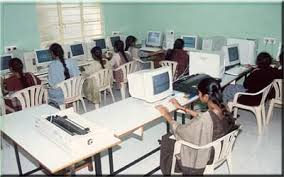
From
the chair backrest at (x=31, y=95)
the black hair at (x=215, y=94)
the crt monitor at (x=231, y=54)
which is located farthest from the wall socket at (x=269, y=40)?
the chair backrest at (x=31, y=95)

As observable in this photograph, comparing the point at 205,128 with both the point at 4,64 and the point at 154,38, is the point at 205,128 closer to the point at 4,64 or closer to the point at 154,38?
the point at 4,64

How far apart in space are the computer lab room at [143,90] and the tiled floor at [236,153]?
11mm

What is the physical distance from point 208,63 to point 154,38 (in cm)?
259

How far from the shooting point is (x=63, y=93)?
3742 millimetres

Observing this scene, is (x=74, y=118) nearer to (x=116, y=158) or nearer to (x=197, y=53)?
(x=116, y=158)

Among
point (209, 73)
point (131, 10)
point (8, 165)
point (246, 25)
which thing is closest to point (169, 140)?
point (209, 73)

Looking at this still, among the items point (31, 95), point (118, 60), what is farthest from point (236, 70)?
point (31, 95)

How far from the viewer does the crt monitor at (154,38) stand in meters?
5.96

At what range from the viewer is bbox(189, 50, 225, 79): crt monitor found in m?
3.55

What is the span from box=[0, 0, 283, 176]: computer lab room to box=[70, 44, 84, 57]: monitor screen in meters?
0.02

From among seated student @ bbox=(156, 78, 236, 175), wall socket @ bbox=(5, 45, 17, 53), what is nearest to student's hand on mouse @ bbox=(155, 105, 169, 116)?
seated student @ bbox=(156, 78, 236, 175)

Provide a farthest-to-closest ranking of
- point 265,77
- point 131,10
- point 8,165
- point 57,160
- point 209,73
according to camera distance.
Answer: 1. point 131,10
2. point 209,73
3. point 265,77
4. point 8,165
5. point 57,160

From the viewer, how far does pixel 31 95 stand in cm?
350

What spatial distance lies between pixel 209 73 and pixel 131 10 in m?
3.21
